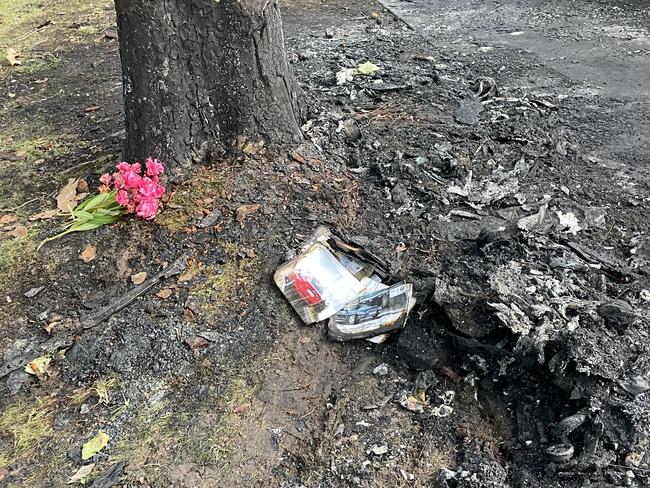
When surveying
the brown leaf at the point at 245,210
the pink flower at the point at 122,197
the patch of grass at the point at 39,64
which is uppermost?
the pink flower at the point at 122,197

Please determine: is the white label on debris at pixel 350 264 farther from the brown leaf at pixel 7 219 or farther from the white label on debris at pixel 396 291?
the brown leaf at pixel 7 219

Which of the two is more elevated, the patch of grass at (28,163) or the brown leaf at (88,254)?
the brown leaf at (88,254)

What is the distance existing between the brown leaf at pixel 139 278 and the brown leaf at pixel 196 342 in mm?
453

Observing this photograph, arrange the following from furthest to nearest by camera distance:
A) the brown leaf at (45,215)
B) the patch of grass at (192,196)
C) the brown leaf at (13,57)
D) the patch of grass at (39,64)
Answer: the brown leaf at (13,57)
the patch of grass at (39,64)
the brown leaf at (45,215)
the patch of grass at (192,196)

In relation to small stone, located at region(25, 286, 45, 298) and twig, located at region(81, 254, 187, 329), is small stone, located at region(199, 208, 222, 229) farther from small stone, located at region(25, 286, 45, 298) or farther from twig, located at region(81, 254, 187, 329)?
small stone, located at region(25, 286, 45, 298)

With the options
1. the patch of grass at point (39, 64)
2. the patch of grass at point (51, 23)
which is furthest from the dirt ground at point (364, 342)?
the patch of grass at point (51, 23)

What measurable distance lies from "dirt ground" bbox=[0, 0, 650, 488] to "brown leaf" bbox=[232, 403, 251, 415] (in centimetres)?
1

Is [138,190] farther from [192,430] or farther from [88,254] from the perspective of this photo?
[192,430]

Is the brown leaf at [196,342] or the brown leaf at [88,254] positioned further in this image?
the brown leaf at [88,254]

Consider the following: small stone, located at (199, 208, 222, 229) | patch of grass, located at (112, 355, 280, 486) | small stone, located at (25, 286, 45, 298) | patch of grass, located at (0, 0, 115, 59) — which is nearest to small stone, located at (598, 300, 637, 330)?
patch of grass, located at (112, 355, 280, 486)

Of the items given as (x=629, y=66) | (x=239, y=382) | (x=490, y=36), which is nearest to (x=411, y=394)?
(x=239, y=382)

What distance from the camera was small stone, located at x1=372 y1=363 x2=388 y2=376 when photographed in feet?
8.78

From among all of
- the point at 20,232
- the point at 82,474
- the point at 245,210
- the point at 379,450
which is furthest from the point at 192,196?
the point at 379,450

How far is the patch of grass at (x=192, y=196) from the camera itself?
329 centimetres
